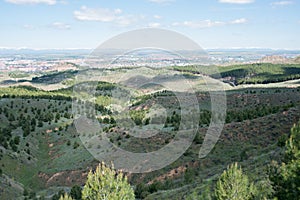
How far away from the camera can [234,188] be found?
53.8 ft

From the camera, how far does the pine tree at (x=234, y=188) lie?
16391 millimetres

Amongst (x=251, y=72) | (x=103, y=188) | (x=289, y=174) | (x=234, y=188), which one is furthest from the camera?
(x=251, y=72)

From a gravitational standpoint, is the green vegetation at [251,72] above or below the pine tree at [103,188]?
below

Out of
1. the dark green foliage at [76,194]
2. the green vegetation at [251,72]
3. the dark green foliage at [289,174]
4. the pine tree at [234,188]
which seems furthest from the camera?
the green vegetation at [251,72]

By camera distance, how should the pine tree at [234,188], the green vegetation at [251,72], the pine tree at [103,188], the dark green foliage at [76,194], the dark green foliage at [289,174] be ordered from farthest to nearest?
the green vegetation at [251,72] → the dark green foliage at [76,194] → the pine tree at [103,188] → the pine tree at [234,188] → the dark green foliage at [289,174]

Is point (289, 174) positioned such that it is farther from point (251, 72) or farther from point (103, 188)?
point (251, 72)

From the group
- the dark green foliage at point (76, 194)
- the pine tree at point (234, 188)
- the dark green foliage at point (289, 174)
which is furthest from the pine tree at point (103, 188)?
the dark green foliage at point (76, 194)

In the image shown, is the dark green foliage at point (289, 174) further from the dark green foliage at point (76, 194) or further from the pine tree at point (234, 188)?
the dark green foliage at point (76, 194)

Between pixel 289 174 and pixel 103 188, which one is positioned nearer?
pixel 289 174

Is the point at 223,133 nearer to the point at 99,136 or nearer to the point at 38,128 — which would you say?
the point at 99,136

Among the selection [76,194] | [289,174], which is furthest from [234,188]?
[76,194]

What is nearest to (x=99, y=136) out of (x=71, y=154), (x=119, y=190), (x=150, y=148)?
(x=71, y=154)

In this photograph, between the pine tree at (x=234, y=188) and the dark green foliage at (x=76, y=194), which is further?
the dark green foliage at (x=76, y=194)

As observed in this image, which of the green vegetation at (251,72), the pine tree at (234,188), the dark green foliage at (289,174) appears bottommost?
the green vegetation at (251,72)
